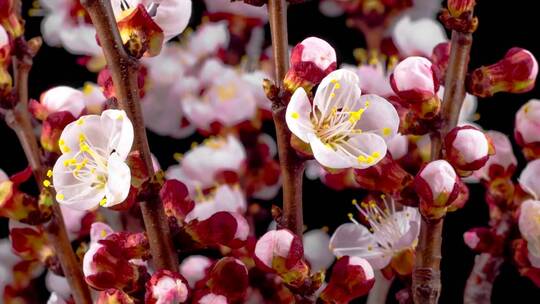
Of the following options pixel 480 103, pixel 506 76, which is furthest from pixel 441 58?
pixel 480 103

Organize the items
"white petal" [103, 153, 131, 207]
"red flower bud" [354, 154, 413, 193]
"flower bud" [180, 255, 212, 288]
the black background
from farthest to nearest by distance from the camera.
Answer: the black background < "flower bud" [180, 255, 212, 288] < "red flower bud" [354, 154, 413, 193] < "white petal" [103, 153, 131, 207]

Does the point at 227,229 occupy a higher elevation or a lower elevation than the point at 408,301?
higher

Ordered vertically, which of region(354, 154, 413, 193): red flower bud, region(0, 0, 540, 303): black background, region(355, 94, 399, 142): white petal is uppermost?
region(355, 94, 399, 142): white petal

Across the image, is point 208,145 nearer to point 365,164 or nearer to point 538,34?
point 365,164

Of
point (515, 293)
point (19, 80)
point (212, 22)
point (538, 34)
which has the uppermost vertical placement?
point (19, 80)

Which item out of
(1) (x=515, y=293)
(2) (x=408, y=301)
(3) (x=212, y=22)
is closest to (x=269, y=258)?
(2) (x=408, y=301)

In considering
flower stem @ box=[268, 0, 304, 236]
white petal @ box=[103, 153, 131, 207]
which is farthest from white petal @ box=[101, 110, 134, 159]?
flower stem @ box=[268, 0, 304, 236]

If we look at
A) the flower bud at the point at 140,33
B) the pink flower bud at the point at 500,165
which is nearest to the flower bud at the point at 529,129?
the pink flower bud at the point at 500,165

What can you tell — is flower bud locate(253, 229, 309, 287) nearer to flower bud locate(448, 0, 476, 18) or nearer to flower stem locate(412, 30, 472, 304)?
flower stem locate(412, 30, 472, 304)
